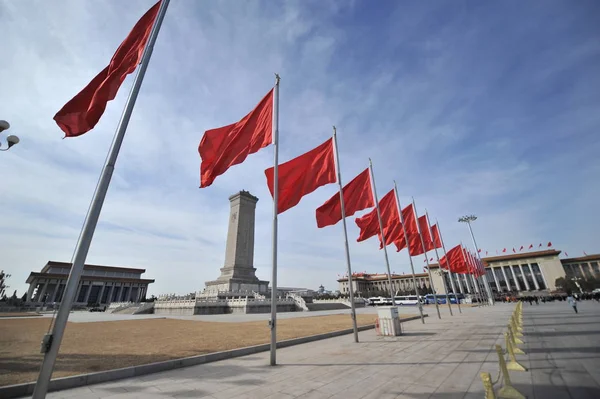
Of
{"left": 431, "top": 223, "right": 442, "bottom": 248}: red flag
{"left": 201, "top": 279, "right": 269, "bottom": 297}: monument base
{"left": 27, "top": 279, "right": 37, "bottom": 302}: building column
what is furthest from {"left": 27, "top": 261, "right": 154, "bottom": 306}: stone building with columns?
{"left": 431, "top": 223, "right": 442, "bottom": 248}: red flag

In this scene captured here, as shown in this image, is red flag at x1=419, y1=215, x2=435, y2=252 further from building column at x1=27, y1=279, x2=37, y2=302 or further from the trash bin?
building column at x1=27, y1=279, x2=37, y2=302

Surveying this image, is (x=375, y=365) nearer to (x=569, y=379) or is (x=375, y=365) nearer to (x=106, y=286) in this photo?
(x=569, y=379)

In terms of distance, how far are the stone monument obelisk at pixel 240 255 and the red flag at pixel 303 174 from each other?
35661 millimetres

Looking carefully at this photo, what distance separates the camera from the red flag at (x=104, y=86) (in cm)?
636

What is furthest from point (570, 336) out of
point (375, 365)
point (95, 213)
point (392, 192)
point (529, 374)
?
point (95, 213)

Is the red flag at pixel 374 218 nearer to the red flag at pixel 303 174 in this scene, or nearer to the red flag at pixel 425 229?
the red flag at pixel 303 174

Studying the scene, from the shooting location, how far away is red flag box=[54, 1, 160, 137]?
6355mm

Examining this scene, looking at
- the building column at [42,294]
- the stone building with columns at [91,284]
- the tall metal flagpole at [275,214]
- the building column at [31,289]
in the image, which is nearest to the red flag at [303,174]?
the tall metal flagpole at [275,214]

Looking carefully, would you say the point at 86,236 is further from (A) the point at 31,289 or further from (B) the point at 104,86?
(A) the point at 31,289

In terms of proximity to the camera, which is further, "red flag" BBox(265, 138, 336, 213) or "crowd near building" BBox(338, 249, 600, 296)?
"crowd near building" BBox(338, 249, 600, 296)

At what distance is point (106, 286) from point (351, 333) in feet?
314

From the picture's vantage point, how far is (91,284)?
266ft

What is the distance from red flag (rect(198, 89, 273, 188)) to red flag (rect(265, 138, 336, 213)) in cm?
139

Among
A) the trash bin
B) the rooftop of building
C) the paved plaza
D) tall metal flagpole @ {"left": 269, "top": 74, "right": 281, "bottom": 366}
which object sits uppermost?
the rooftop of building
